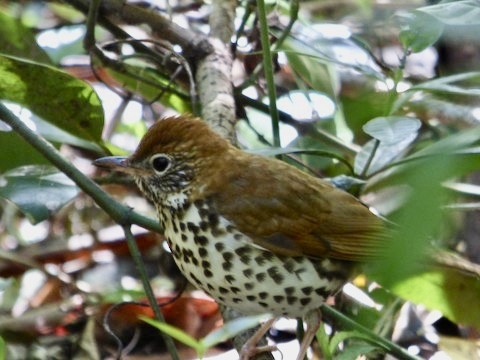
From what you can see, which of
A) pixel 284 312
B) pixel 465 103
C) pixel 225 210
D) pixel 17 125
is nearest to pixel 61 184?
pixel 17 125

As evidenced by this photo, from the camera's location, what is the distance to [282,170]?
2871 mm

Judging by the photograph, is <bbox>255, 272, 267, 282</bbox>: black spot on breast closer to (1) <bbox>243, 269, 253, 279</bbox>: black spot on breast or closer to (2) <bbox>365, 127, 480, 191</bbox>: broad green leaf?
(1) <bbox>243, 269, 253, 279</bbox>: black spot on breast

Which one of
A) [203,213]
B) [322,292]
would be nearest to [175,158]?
[203,213]

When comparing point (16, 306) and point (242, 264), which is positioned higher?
point (242, 264)

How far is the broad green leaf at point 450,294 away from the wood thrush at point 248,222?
26cm

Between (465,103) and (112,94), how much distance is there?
1654mm

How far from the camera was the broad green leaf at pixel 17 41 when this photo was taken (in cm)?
343

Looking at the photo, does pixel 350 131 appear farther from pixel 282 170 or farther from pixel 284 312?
pixel 284 312

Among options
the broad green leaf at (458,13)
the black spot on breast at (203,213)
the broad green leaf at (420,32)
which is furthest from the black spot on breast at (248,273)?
the broad green leaf at (458,13)

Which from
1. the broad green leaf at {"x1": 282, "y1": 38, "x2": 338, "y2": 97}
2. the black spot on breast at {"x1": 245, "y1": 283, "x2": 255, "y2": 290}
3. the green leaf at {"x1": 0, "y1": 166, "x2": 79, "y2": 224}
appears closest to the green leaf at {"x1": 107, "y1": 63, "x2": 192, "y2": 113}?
the broad green leaf at {"x1": 282, "y1": 38, "x2": 338, "y2": 97}

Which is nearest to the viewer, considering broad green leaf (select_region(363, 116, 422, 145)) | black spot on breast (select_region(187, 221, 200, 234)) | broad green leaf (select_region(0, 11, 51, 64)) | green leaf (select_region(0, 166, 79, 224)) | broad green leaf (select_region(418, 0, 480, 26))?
broad green leaf (select_region(418, 0, 480, 26))

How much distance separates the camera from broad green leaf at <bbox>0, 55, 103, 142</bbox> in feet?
9.60

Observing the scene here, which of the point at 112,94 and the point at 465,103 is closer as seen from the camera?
the point at 465,103

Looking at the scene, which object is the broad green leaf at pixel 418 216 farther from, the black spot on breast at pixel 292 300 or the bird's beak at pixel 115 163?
the bird's beak at pixel 115 163
